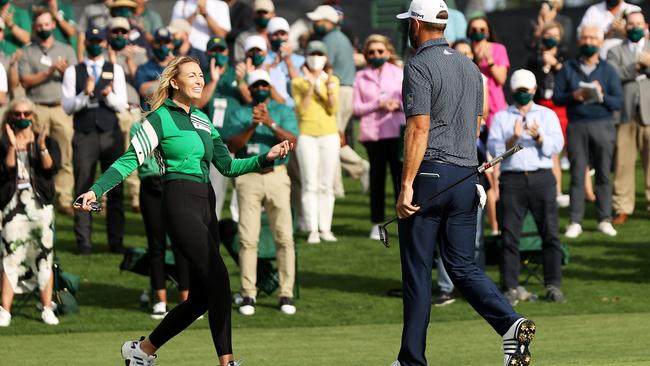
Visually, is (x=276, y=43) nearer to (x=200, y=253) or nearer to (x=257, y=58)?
(x=257, y=58)

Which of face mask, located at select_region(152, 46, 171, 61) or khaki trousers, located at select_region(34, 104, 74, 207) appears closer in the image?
face mask, located at select_region(152, 46, 171, 61)

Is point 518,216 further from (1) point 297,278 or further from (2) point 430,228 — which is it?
(2) point 430,228

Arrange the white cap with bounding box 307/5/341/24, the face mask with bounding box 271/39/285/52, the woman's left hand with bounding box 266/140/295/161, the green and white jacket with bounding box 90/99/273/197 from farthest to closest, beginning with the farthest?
1. the white cap with bounding box 307/5/341/24
2. the face mask with bounding box 271/39/285/52
3. the green and white jacket with bounding box 90/99/273/197
4. the woman's left hand with bounding box 266/140/295/161

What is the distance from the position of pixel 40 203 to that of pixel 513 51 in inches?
598

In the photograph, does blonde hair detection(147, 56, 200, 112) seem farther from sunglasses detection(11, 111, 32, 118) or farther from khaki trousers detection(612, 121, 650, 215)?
khaki trousers detection(612, 121, 650, 215)

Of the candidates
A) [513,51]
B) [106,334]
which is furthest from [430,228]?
[513,51]

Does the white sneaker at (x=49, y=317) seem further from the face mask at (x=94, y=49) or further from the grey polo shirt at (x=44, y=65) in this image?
the grey polo shirt at (x=44, y=65)

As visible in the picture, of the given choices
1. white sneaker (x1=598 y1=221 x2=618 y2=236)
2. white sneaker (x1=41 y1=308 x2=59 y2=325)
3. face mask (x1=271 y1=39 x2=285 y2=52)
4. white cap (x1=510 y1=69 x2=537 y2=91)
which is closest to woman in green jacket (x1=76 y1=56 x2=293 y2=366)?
white sneaker (x1=41 y1=308 x2=59 y2=325)

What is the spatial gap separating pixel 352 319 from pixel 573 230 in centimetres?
472

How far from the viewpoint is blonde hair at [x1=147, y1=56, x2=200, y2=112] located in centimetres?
1012

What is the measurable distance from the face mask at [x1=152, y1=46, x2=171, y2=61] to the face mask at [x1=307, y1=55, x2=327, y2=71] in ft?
5.50

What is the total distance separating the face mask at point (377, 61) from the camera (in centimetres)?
1794

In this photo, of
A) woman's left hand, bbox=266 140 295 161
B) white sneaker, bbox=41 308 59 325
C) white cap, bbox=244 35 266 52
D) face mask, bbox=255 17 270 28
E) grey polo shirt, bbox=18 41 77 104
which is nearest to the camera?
woman's left hand, bbox=266 140 295 161

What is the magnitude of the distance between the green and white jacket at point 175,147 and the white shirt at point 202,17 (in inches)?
414
